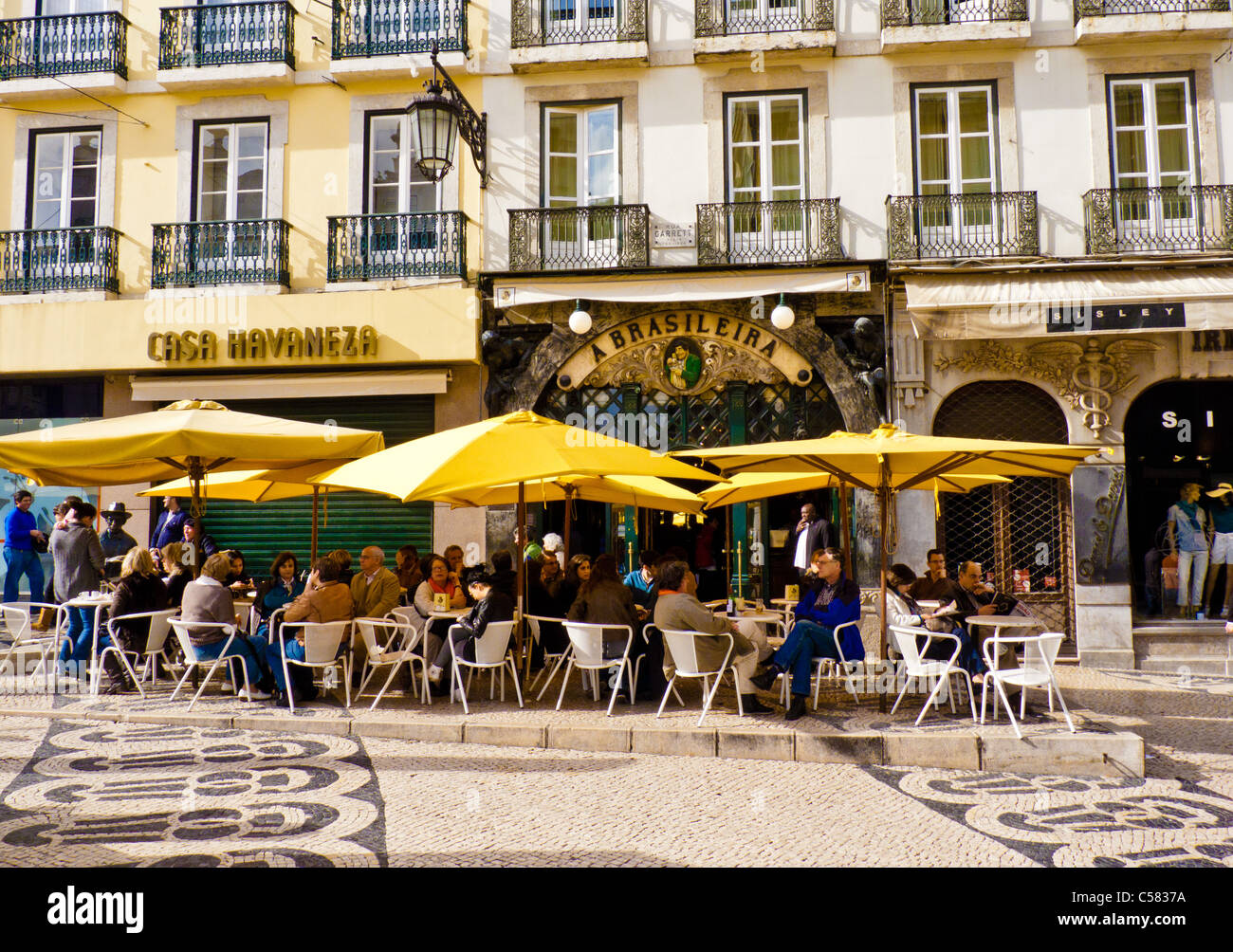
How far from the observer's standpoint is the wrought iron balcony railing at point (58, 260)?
14.5 metres

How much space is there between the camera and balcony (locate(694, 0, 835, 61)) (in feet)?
43.8

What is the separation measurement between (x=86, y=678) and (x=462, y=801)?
530cm

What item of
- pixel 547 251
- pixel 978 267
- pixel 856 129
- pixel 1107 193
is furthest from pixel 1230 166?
pixel 547 251

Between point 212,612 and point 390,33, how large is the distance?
9751mm

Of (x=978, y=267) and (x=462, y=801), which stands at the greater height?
(x=978, y=267)

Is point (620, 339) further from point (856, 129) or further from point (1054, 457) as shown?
point (1054, 457)

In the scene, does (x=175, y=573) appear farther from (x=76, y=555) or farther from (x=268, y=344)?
(x=268, y=344)

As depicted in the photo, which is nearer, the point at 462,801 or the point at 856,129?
the point at 462,801

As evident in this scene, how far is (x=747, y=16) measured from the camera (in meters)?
13.7

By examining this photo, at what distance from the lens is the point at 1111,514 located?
1262cm

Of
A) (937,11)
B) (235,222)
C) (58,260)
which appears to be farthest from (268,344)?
(937,11)

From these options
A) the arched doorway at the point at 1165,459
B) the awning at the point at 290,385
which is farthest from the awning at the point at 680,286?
the arched doorway at the point at 1165,459

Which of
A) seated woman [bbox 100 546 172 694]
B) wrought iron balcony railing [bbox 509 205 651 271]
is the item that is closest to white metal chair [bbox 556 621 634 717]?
seated woman [bbox 100 546 172 694]

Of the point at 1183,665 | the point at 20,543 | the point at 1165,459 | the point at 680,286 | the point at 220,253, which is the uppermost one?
the point at 220,253
